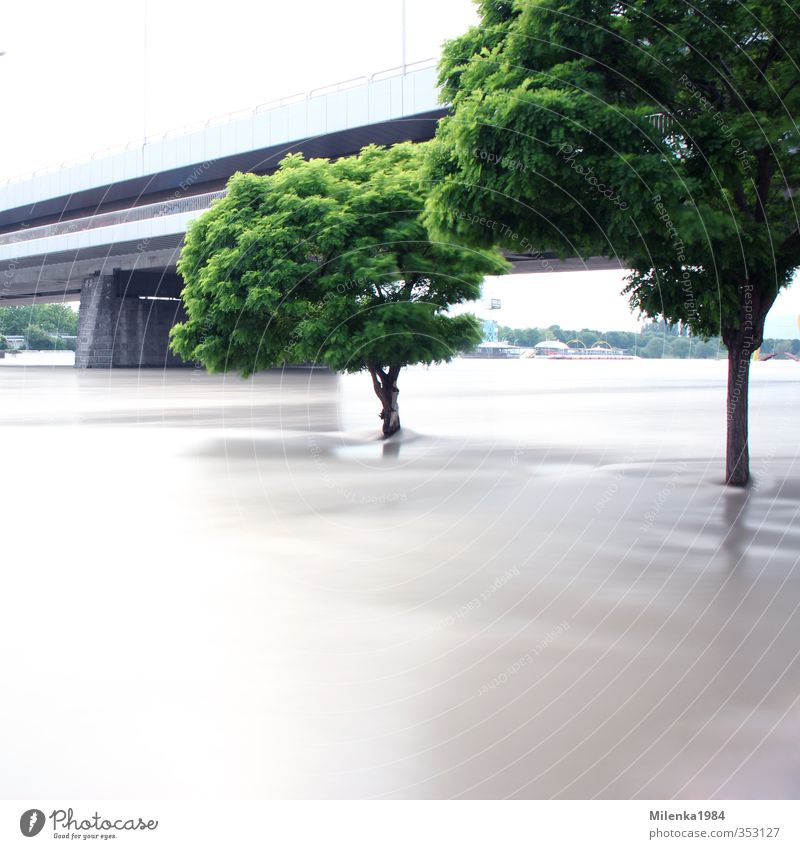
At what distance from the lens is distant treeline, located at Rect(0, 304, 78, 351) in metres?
134

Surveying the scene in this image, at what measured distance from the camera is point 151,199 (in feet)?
219

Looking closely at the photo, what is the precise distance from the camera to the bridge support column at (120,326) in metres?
66.9

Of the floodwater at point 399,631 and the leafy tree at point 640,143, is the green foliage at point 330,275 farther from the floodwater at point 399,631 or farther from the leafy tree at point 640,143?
the leafy tree at point 640,143

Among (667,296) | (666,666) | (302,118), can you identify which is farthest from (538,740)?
(302,118)

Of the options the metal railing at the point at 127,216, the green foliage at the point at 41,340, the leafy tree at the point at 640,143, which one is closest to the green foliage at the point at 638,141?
the leafy tree at the point at 640,143

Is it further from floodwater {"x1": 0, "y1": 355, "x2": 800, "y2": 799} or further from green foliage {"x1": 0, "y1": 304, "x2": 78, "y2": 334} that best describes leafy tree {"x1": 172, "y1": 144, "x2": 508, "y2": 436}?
green foliage {"x1": 0, "y1": 304, "x2": 78, "y2": 334}

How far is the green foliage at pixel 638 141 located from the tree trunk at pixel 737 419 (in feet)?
2.03

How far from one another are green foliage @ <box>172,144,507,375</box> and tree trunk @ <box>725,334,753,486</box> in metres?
6.33

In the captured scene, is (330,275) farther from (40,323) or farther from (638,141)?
(40,323)

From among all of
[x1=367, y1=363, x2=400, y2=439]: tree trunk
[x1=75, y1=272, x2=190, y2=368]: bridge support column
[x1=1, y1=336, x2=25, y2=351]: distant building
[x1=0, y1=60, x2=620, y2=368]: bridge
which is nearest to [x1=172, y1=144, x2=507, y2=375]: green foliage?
[x1=367, y1=363, x2=400, y2=439]: tree trunk

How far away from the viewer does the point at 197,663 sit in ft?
22.0

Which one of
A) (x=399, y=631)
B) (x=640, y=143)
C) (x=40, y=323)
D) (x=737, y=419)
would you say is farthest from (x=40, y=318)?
(x=399, y=631)

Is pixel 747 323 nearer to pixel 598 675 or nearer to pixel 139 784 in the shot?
pixel 598 675

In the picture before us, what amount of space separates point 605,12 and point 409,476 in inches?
288
